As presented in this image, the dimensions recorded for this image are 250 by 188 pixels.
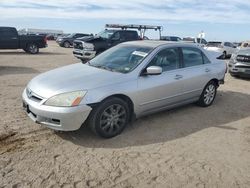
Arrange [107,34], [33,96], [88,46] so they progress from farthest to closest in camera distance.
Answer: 1. [107,34]
2. [88,46]
3. [33,96]

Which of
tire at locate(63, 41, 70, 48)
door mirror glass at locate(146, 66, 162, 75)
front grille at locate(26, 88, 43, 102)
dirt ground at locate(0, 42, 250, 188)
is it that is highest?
door mirror glass at locate(146, 66, 162, 75)

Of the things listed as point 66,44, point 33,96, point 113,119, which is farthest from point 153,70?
point 66,44

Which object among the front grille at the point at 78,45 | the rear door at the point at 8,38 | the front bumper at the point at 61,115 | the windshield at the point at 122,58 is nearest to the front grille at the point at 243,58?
the windshield at the point at 122,58

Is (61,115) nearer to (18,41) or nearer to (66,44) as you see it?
(18,41)

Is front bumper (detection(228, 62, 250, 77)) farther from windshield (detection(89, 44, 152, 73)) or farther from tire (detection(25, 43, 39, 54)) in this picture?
tire (detection(25, 43, 39, 54))

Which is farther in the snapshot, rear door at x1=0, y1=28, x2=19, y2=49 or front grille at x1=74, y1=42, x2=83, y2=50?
rear door at x1=0, y1=28, x2=19, y2=49

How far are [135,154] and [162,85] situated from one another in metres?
1.70

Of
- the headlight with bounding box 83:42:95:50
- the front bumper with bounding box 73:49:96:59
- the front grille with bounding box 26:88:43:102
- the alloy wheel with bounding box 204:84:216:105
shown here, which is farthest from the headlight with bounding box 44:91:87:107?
the headlight with bounding box 83:42:95:50

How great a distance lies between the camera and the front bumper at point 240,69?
11031mm

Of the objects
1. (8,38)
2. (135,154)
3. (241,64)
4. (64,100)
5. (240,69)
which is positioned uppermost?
(8,38)

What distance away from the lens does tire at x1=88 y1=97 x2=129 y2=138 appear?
4.60m

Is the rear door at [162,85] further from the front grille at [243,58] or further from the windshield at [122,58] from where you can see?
the front grille at [243,58]

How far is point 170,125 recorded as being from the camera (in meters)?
5.61

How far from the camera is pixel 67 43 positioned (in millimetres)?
31172
